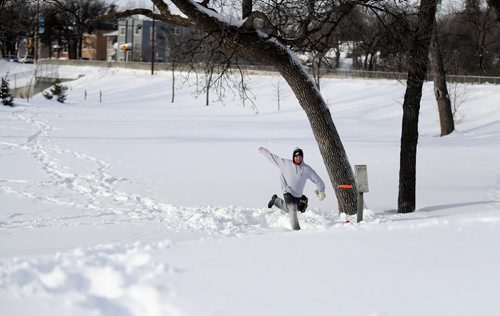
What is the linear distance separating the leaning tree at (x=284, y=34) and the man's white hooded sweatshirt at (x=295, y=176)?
54.7 inches

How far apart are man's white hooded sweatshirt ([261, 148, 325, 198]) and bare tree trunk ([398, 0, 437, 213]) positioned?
8.44 ft

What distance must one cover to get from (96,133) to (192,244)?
23.6 m

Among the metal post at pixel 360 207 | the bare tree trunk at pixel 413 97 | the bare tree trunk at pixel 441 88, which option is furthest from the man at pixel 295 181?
the bare tree trunk at pixel 441 88

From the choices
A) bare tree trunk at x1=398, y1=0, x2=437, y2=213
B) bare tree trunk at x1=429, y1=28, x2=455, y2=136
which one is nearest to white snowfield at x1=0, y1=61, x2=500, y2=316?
bare tree trunk at x1=398, y1=0, x2=437, y2=213

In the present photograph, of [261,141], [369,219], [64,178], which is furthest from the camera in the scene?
[261,141]

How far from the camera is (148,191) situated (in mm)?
15383

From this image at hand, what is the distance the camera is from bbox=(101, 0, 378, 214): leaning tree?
10.9 meters

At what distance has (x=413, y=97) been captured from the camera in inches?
476

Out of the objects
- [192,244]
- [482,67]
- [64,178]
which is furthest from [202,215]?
[482,67]

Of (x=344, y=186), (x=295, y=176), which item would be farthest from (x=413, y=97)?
(x=295, y=176)

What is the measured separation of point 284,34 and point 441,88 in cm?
1954

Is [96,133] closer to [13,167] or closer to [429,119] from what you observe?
[13,167]

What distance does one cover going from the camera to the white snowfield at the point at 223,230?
5363mm

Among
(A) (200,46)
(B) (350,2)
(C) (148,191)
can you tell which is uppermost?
(B) (350,2)
